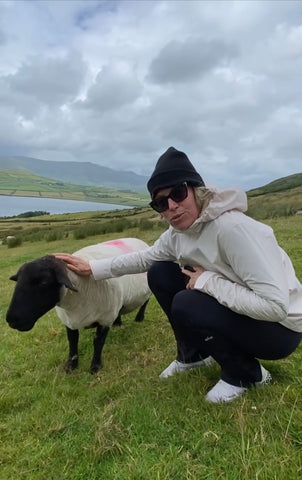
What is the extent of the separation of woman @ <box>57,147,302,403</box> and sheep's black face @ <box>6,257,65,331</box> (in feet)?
4.49

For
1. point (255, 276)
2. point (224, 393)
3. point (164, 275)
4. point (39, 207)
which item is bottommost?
point (39, 207)

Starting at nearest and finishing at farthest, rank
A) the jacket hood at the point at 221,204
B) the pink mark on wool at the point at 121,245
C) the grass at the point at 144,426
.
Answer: the grass at the point at 144,426 < the jacket hood at the point at 221,204 < the pink mark on wool at the point at 121,245

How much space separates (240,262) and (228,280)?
0.80 feet

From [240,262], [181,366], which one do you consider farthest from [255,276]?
[181,366]

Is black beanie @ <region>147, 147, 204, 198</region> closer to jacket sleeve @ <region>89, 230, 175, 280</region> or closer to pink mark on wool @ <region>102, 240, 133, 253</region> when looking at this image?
jacket sleeve @ <region>89, 230, 175, 280</region>

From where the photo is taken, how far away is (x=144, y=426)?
284 centimetres

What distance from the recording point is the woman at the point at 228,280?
2.65 meters

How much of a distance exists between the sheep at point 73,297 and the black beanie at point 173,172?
140 cm

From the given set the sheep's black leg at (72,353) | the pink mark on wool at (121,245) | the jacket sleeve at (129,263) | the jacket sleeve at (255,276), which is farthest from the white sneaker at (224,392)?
the pink mark on wool at (121,245)

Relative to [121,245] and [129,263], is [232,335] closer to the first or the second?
[129,263]

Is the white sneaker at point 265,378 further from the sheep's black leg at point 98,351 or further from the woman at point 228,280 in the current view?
the sheep's black leg at point 98,351

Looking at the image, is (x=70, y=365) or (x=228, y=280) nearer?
(x=228, y=280)

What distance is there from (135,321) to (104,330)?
164cm

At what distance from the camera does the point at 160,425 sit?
282 centimetres
